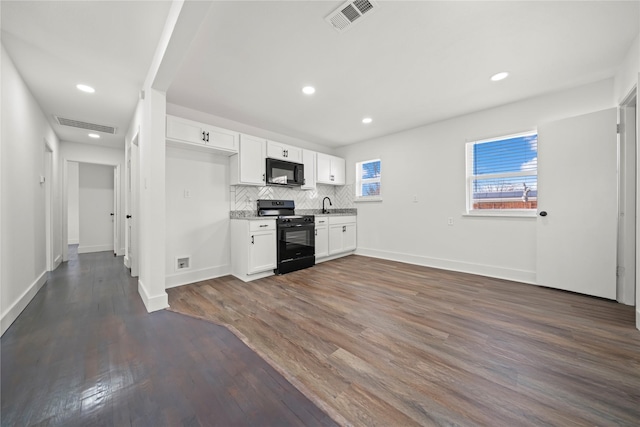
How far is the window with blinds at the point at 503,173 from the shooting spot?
Answer: 10.5ft

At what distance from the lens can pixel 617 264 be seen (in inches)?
100

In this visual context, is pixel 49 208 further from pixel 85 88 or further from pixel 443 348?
pixel 443 348

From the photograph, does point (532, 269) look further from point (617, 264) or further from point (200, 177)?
point (200, 177)

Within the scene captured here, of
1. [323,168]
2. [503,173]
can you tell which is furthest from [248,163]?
[503,173]

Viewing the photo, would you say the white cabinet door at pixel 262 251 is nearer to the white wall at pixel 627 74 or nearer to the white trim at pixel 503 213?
the white trim at pixel 503 213

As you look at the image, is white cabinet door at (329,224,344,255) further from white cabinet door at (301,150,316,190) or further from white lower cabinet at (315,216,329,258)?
white cabinet door at (301,150,316,190)

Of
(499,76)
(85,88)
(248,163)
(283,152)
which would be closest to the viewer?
(499,76)

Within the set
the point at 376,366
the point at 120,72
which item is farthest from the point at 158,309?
the point at 120,72

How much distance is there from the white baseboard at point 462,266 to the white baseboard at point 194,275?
9.34 feet

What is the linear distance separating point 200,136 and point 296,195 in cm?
204

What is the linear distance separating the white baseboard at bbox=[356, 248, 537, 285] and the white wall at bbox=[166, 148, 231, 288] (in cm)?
295

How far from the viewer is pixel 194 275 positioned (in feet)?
10.9

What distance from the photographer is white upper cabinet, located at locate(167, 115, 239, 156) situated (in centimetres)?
293

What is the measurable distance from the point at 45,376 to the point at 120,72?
8.69 ft
